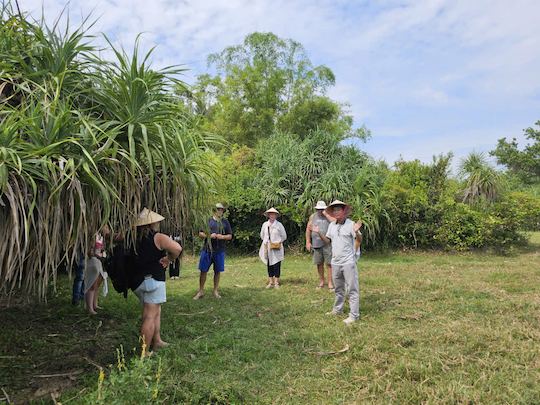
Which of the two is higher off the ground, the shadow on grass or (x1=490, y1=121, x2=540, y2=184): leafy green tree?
(x1=490, y1=121, x2=540, y2=184): leafy green tree

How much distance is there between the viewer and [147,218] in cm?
460

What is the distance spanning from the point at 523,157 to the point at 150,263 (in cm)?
3704

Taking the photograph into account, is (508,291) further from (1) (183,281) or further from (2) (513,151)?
(2) (513,151)

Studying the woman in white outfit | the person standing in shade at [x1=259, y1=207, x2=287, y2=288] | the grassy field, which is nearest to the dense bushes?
the person standing in shade at [x1=259, y1=207, x2=287, y2=288]

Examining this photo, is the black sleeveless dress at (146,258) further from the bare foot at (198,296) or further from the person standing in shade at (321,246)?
the person standing in shade at (321,246)

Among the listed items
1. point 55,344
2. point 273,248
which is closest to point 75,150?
point 55,344

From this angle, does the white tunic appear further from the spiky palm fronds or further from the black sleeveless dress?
the spiky palm fronds

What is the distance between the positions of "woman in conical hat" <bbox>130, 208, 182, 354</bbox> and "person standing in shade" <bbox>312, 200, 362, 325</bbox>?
7.76 feet

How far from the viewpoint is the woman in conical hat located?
15.3 feet

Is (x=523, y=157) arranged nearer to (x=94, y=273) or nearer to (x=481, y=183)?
(x=481, y=183)

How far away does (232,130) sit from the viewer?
23.8 metres

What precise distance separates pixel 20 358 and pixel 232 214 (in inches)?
424

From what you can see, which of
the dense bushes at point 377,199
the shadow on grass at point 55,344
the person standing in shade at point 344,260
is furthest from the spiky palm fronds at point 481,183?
the shadow on grass at point 55,344

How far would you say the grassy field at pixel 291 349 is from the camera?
371 centimetres
